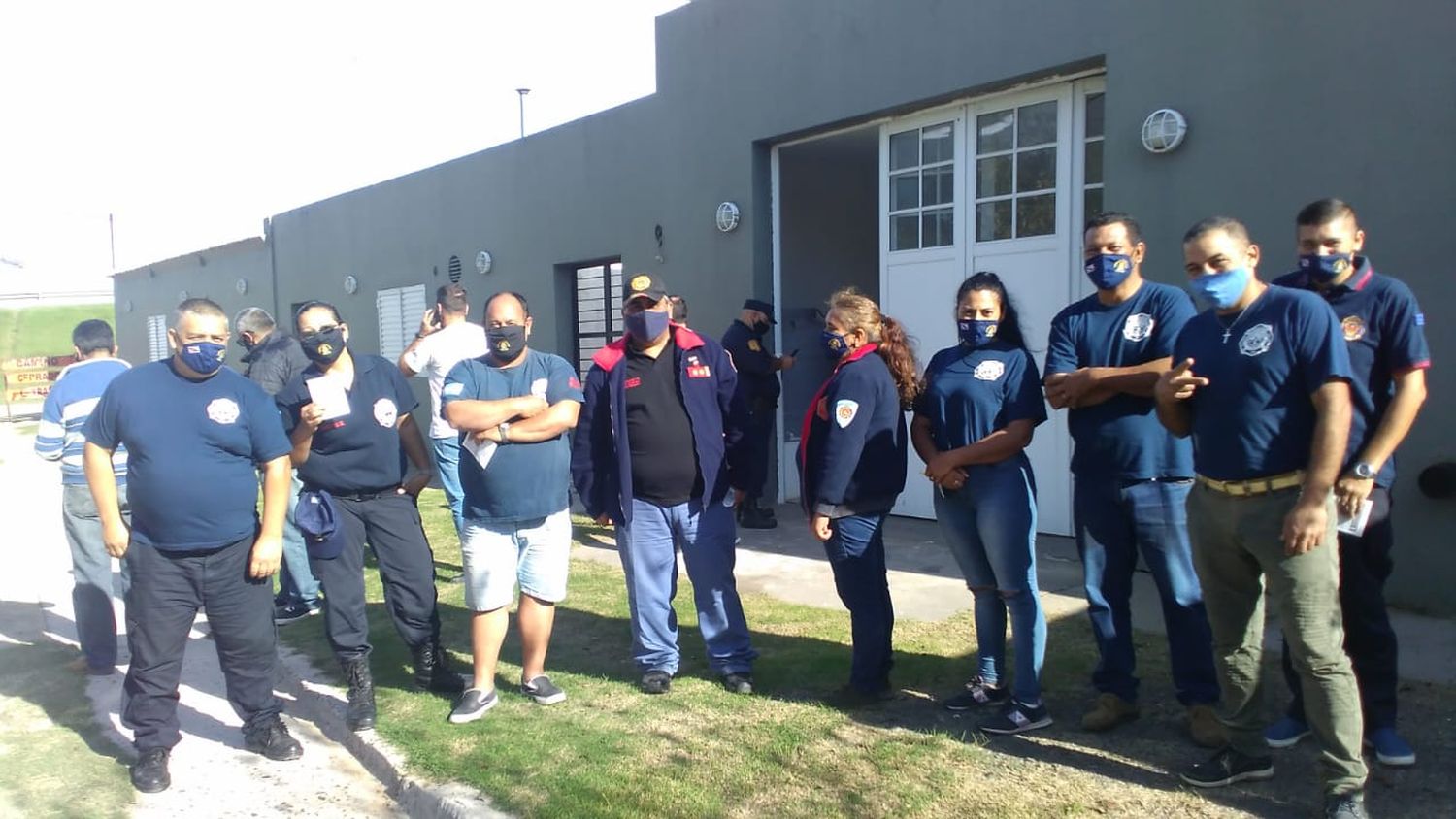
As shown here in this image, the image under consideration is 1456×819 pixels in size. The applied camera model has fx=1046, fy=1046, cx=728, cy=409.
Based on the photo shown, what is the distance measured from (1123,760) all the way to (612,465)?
8.07ft

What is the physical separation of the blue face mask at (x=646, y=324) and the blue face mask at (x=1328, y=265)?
2555 mm

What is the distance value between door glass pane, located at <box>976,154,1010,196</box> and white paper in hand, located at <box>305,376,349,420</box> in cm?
492

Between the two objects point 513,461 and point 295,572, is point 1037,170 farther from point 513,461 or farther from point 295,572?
point 295,572

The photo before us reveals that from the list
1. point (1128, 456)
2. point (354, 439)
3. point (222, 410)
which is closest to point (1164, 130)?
point (1128, 456)

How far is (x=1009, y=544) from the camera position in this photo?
404 centimetres

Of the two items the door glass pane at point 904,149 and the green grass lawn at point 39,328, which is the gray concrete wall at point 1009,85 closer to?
the door glass pane at point 904,149

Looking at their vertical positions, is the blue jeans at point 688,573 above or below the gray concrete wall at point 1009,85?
below

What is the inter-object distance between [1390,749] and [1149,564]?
98 centimetres

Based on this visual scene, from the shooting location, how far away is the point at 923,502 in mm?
8516

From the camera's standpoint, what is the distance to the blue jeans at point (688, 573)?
4.83 metres

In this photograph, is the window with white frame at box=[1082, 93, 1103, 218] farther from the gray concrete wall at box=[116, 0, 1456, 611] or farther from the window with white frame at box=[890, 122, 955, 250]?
the window with white frame at box=[890, 122, 955, 250]

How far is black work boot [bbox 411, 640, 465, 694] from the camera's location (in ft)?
16.5

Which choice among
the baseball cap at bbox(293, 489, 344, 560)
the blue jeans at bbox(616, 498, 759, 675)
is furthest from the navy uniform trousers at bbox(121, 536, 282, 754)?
the blue jeans at bbox(616, 498, 759, 675)

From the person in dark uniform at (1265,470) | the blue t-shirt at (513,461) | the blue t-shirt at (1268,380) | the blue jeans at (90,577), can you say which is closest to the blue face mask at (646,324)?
the blue t-shirt at (513,461)
